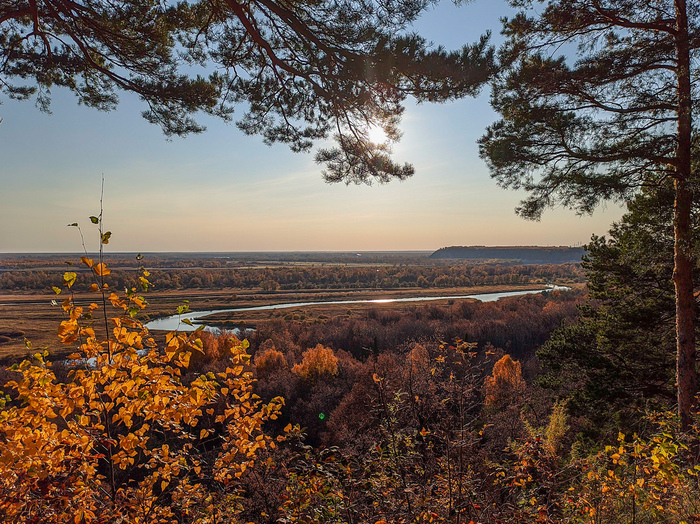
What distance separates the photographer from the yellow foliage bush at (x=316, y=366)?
98.9 ft

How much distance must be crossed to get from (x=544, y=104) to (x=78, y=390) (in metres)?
7.86

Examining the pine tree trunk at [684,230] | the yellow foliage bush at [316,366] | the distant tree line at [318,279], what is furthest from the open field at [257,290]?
the pine tree trunk at [684,230]

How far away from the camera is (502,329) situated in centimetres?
4550

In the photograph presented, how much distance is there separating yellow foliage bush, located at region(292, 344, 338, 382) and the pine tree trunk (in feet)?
83.7

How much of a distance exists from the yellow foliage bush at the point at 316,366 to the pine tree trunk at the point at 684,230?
83.7ft

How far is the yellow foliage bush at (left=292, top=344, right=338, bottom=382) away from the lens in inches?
1186

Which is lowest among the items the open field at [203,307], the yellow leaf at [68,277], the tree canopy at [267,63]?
the open field at [203,307]

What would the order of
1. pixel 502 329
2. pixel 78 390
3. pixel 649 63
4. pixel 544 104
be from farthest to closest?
pixel 502 329 → pixel 544 104 → pixel 649 63 → pixel 78 390

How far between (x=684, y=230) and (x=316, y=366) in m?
27.0

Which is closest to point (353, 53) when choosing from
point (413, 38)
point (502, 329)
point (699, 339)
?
point (413, 38)

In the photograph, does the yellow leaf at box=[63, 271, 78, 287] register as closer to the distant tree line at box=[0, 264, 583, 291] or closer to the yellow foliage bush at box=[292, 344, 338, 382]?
the yellow foliage bush at box=[292, 344, 338, 382]

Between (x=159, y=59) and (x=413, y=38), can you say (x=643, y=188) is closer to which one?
(x=413, y=38)

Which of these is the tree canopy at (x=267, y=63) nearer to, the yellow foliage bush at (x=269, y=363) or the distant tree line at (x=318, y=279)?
the yellow foliage bush at (x=269, y=363)

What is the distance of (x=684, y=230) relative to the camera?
6426 mm
